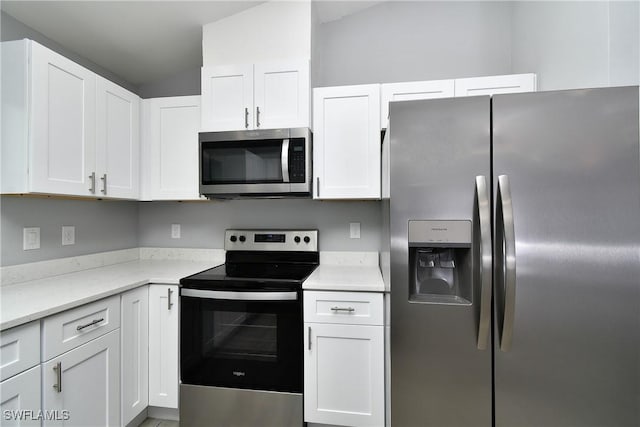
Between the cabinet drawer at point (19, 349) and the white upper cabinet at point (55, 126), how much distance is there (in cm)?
67

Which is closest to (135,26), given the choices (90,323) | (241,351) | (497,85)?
(90,323)

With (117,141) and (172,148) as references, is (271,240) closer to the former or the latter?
(172,148)

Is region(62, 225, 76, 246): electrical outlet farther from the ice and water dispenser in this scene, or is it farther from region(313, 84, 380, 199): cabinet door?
the ice and water dispenser

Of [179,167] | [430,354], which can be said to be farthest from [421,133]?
[179,167]

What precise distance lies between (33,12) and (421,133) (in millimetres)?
2199

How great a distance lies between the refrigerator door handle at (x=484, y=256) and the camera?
111 centimetres

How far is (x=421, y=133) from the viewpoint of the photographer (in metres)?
1.21

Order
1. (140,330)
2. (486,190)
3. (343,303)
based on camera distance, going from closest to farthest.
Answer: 1. (486,190)
2. (343,303)
3. (140,330)

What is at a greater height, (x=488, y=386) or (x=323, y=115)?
(x=323, y=115)

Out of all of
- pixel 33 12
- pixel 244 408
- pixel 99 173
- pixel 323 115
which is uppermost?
pixel 33 12

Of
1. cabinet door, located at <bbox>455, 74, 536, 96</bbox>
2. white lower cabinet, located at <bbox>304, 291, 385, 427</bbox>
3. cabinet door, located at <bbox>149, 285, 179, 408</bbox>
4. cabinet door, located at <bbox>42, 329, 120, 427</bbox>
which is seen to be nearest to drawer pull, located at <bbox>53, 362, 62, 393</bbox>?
cabinet door, located at <bbox>42, 329, 120, 427</bbox>

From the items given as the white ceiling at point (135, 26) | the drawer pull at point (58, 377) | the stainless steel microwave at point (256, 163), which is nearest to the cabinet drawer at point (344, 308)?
the stainless steel microwave at point (256, 163)

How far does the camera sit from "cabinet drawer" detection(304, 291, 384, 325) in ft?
5.25

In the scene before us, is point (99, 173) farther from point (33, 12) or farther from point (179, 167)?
point (33, 12)
